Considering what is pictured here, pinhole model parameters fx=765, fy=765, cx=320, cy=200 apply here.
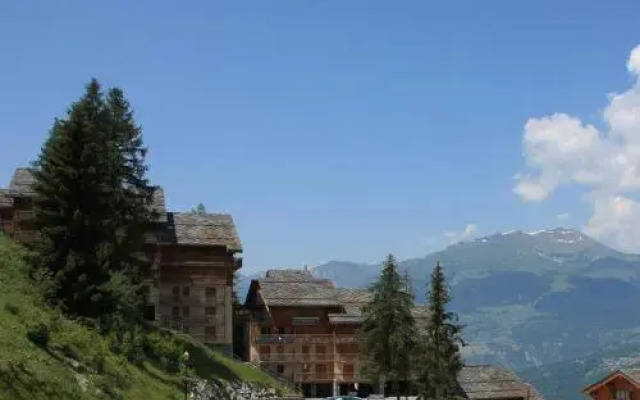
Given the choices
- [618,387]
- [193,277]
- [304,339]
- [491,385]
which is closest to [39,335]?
[193,277]

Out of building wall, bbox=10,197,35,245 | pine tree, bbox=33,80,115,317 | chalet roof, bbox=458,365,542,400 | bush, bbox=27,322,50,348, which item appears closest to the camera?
bush, bbox=27,322,50,348

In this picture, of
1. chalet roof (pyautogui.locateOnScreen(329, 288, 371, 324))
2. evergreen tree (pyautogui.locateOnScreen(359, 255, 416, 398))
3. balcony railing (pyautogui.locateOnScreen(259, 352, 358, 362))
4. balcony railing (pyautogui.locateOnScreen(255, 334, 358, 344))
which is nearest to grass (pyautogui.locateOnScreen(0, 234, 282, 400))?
evergreen tree (pyautogui.locateOnScreen(359, 255, 416, 398))

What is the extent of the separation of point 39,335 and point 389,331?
37079 millimetres

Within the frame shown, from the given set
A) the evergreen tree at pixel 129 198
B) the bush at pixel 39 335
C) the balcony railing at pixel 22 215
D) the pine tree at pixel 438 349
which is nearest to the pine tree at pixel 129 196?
the evergreen tree at pixel 129 198

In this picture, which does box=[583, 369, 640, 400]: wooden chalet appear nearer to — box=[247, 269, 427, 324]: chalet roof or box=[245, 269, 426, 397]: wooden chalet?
box=[247, 269, 427, 324]: chalet roof

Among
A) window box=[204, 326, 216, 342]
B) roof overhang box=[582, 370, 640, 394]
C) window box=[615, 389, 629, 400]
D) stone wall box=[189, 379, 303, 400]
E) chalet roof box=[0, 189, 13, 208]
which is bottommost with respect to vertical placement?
window box=[615, 389, 629, 400]

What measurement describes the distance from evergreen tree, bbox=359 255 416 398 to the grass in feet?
Answer: 61.6

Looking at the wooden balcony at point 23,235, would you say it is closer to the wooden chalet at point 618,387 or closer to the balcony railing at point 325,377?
the balcony railing at point 325,377

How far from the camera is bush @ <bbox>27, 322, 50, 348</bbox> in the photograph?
105 ft

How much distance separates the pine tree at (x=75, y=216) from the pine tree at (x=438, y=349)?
87.9 feet

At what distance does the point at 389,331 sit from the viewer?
6450 centimetres

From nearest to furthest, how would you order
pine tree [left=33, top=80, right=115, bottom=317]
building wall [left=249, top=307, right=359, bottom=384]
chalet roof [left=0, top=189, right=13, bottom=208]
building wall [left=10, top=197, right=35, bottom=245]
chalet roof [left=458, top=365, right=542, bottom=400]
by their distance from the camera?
pine tree [left=33, top=80, right=115, bottom=317] → building wall [left=10, top=197, right=35, bottom=245] → chalet roof [left=0, top=189, right=13, bottom=208] → building wall [left=249, top=307, right=359, bottom=384] → chalet roof [left=458, top=365, right=542, bottom=400]

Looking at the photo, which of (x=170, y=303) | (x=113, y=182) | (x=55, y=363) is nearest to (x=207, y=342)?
(x=170, y=303)

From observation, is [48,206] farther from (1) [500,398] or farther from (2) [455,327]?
(1) [500,398]
